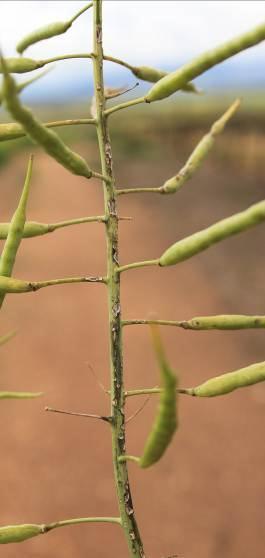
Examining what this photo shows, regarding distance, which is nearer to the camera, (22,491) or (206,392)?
(206,392)

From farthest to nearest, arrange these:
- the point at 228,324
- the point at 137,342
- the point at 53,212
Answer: the point at 53,212, the point at 137,342, the point at 228,324

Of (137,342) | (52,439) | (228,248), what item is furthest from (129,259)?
(52,439)

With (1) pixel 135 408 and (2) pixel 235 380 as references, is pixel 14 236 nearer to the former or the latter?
(2) pixel 235 380

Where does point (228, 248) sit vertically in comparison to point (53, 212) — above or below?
Answer: below

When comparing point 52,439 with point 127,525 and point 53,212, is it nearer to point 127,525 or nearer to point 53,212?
point 127,525

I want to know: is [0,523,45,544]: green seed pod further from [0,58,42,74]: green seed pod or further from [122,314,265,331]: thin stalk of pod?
[0,58,42,74]: green seed pod

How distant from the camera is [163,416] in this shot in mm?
1363

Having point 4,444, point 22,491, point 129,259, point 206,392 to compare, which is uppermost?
point 129,259

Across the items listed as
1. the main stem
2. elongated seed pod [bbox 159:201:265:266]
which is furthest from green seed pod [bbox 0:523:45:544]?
elongated seed pod [bbox 159:201:265:266]

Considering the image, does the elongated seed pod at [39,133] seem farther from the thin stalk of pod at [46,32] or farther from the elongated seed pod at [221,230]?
the thin stalk of pod at [46,32]

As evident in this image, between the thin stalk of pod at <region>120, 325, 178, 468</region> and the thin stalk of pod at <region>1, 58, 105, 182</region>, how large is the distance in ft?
1.32

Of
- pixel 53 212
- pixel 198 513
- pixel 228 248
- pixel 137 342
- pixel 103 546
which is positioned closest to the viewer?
pixel 103 546

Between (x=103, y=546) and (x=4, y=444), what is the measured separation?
168 centimetres

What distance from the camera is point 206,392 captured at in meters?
1.72
